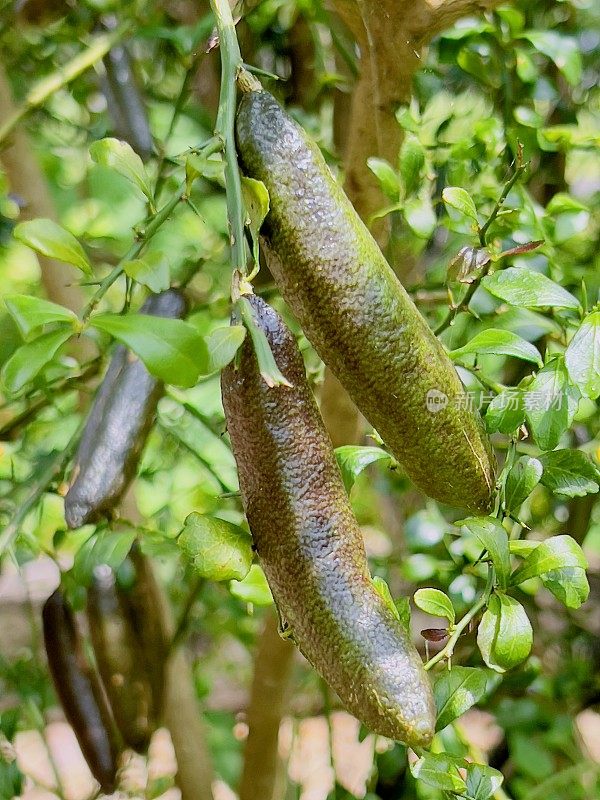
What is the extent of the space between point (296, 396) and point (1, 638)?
1.05 metres

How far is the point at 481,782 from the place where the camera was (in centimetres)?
31

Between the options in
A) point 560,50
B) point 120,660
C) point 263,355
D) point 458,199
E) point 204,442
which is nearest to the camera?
point 263,355

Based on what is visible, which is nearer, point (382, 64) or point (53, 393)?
point (382, 64)

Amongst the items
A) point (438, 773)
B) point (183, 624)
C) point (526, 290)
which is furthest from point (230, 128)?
point (183, 624)

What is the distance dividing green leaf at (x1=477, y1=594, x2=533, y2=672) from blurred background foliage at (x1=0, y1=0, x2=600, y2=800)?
0.12 metres

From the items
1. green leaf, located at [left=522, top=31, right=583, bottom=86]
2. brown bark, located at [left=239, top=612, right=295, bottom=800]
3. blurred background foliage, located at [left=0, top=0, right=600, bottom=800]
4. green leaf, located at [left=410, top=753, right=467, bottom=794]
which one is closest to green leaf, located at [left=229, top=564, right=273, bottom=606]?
blurred background foliage, located at [left=0, top=0, right=600, bottom=800]

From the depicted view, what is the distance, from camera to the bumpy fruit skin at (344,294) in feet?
0.86

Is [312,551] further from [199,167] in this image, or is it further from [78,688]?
[78,688]

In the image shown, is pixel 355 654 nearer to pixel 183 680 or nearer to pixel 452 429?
pixel 452 429

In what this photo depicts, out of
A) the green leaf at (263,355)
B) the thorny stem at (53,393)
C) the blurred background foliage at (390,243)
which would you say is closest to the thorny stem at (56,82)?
the blurred background foliage at (390,243)

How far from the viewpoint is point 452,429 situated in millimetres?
291

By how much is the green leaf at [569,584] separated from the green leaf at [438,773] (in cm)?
8

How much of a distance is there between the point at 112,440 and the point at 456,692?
0.69 ft

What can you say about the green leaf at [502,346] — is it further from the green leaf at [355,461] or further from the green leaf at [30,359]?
the green leaf at [30,359]
